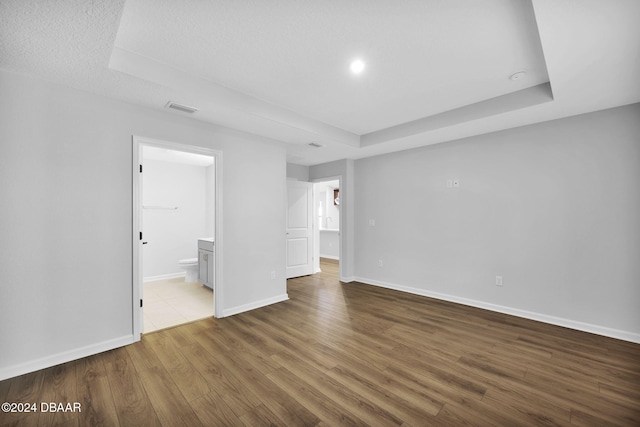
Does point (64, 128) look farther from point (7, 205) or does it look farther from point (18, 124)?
point (7, 205)

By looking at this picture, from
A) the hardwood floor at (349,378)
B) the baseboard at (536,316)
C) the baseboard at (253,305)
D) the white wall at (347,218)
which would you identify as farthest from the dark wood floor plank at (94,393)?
the baseboard at (536,316)

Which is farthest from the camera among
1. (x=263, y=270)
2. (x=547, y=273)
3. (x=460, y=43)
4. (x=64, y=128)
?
(x=263, y=270)

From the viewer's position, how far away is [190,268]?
5324mm

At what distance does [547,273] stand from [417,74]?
2888 millimetres

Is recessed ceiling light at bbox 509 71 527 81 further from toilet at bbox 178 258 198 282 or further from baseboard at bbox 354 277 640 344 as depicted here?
toilet at bbox 178 258 198 282

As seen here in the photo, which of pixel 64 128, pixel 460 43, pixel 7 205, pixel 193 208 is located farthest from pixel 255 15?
pixel 193 208

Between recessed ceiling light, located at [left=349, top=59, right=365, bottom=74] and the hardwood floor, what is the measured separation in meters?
2.66

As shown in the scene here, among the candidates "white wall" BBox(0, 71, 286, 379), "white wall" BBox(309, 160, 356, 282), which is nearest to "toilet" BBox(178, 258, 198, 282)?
"white wall" BBox(0, 71, 286, 379)

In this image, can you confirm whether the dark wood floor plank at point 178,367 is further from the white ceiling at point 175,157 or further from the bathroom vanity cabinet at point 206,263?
the white ceiling at point 175,157

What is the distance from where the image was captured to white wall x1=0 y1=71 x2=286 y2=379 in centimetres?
219

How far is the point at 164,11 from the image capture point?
1.75 meters

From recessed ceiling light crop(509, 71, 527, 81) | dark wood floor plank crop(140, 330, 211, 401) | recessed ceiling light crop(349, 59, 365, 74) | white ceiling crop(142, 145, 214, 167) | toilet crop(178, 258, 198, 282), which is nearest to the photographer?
dark wood floor plank crop(140, 330, 211, 401)

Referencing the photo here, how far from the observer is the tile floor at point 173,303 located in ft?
11.1

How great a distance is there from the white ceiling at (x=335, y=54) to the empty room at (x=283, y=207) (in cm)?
2
